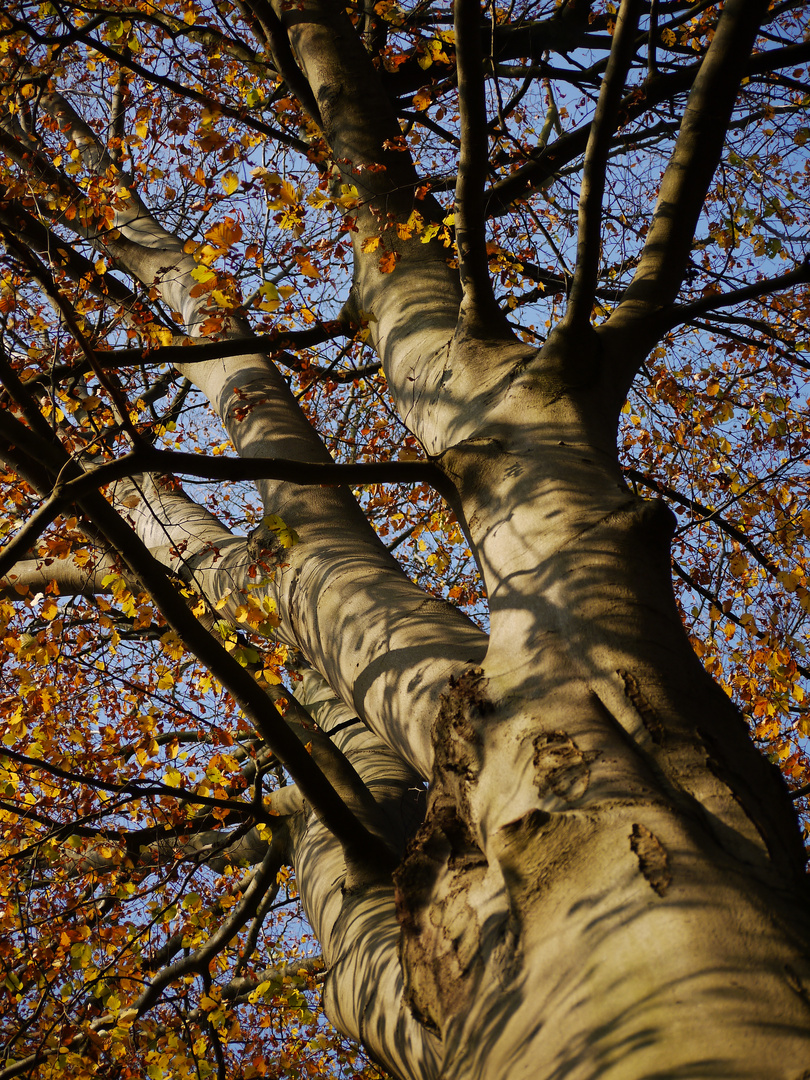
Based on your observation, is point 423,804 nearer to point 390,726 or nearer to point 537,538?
point 390,726

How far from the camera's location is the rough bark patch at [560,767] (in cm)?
108

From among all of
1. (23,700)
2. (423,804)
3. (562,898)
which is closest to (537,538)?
(562,898)

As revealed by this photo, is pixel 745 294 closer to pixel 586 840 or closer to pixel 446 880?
pixel 586 840

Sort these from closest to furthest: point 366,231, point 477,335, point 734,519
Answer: point 477,335
point 366,231
point 734,519

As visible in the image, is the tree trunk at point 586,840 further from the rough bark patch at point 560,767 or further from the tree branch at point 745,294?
the tree branch at point 745,294

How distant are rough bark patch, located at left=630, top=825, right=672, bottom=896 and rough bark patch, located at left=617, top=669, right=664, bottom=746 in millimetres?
191

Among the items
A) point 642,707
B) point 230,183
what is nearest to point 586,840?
point 642,707

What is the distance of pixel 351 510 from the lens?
239 cm

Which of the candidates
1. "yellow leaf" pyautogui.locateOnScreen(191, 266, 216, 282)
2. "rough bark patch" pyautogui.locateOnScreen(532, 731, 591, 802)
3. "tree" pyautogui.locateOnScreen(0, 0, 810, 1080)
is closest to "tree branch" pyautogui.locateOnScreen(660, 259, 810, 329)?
"tree" pyautogui.locateOnScreen(0, 0, 810, 1080)

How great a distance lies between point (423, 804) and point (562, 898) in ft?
6.30

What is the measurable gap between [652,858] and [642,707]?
282mm

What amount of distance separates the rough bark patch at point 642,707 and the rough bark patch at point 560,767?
12 centimetres

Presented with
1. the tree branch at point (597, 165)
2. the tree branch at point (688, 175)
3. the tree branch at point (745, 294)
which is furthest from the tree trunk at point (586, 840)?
the tree branch at point (688, 175)

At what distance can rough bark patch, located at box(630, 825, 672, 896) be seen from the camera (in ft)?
2.94
